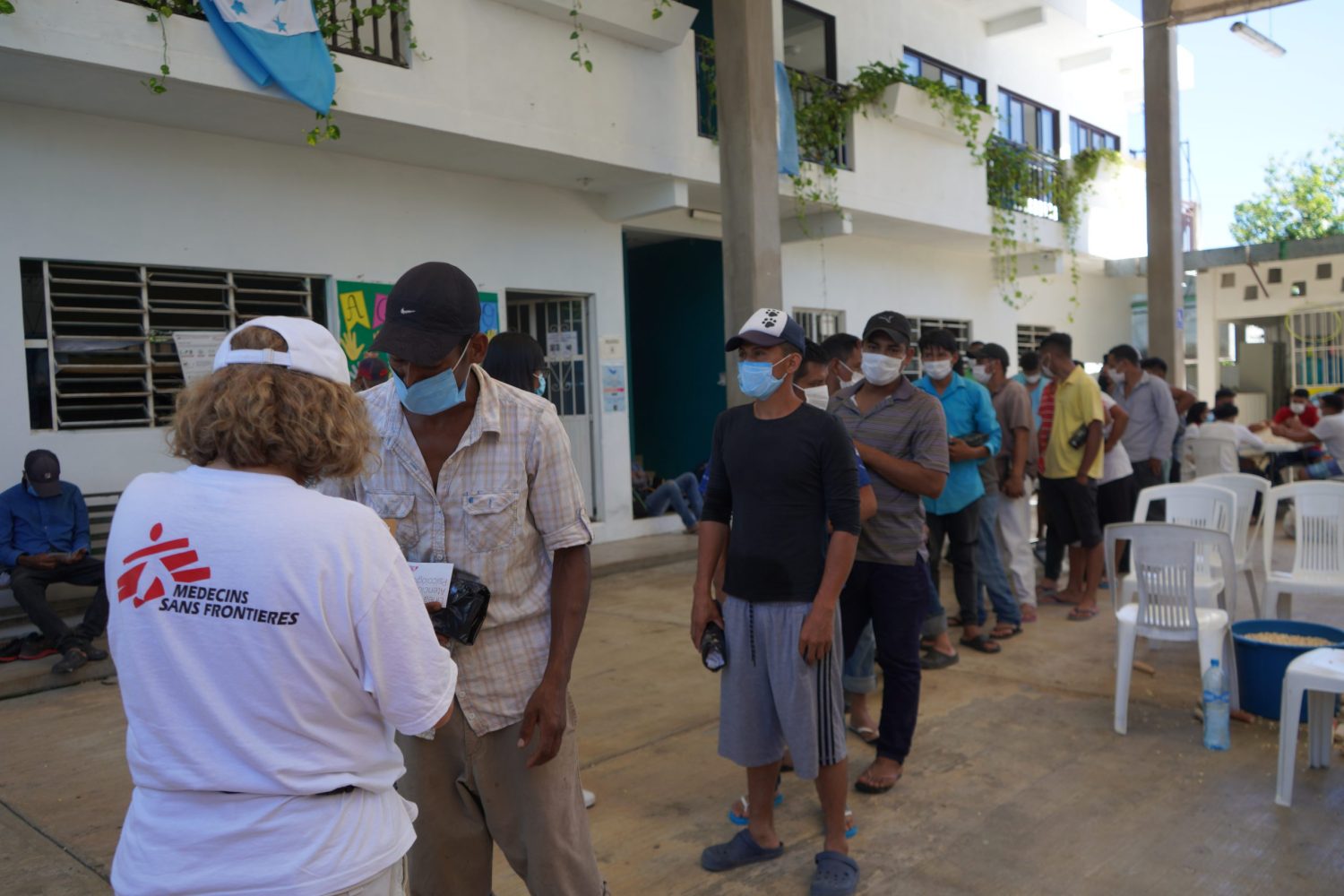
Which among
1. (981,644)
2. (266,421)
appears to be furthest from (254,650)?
(981,644)

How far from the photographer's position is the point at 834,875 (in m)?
3.13

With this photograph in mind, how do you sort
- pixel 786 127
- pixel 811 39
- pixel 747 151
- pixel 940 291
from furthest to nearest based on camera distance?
pixel 940 291, pixel 811 39, pixel 786 127, pixel 747 151

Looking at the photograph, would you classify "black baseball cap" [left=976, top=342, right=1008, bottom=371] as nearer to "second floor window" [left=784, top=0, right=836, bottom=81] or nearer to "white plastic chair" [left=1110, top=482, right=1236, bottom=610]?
"white plastic chair" [left=1110, top=482, right=1236, bottom=610]

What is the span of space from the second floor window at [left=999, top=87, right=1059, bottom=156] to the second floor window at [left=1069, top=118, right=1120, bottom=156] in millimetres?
575

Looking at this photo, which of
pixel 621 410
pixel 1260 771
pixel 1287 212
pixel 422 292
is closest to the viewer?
pixel 422 292

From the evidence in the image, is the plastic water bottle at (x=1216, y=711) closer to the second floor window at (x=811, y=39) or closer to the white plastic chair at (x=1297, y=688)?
the white plastic chair at (x=1297, y=688)

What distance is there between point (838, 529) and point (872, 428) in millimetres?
1163

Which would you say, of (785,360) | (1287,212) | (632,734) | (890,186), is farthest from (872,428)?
(1287,212)

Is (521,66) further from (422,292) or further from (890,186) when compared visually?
(422,292)

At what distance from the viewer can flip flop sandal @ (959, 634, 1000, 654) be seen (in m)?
5.89

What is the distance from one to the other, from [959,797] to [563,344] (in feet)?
22.8

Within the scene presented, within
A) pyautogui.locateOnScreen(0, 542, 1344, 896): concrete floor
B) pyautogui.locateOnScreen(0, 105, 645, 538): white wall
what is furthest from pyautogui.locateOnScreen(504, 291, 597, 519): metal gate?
pyautogui.locateOnScreen(0, 542, 1344, 896): concrete floor

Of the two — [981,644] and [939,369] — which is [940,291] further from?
[981,644]

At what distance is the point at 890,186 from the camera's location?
11625 millimetres
